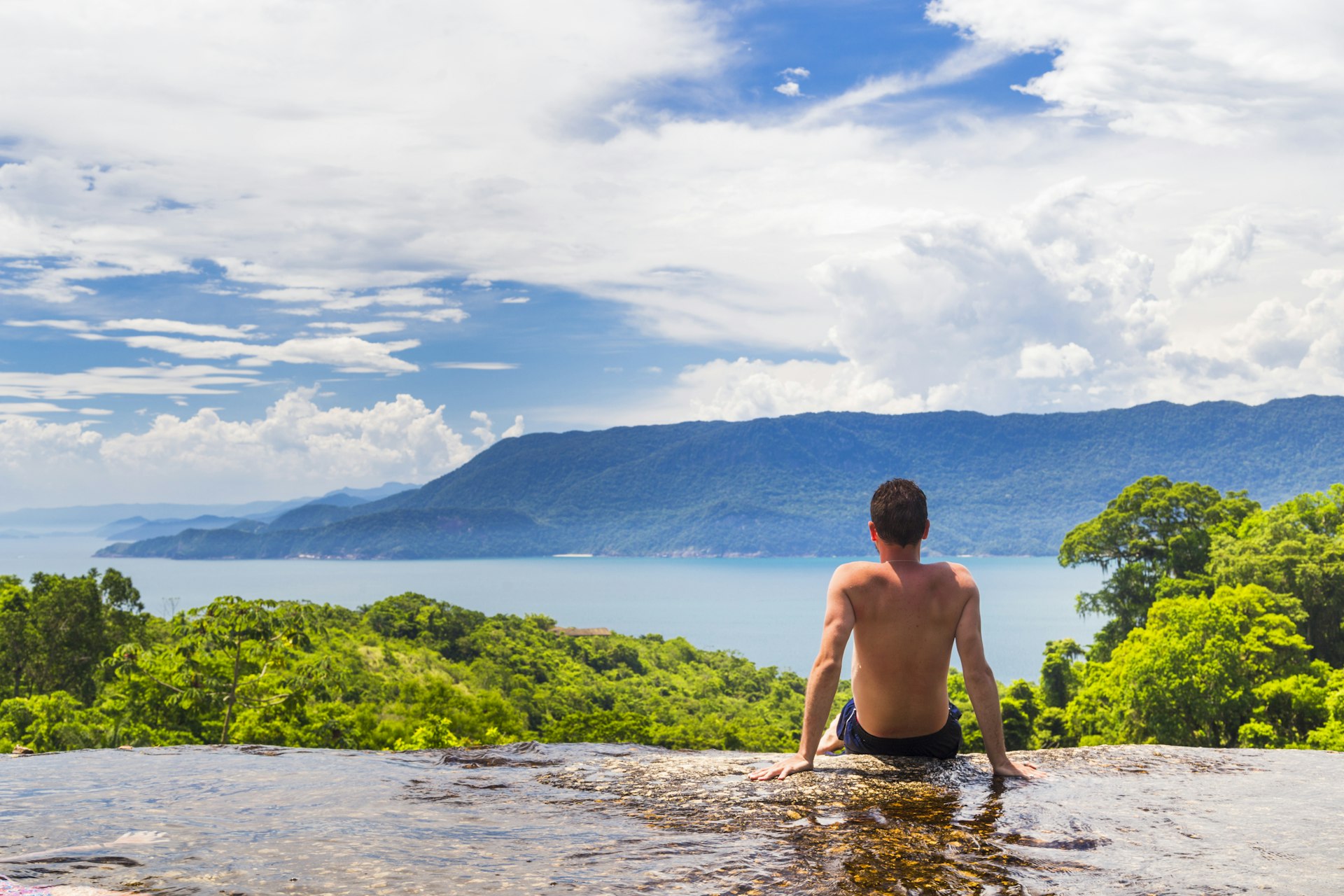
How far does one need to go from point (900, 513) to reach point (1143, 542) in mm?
51381

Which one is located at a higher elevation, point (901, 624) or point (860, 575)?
point (860, 575)

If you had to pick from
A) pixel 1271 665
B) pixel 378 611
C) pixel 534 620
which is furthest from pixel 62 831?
pixel 534 620

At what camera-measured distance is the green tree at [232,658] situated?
3017 cm

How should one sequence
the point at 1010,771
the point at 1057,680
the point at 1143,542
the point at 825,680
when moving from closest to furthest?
the point at 825,680, the point at 1010,771, the point at 1143,542, the point at 1057,680

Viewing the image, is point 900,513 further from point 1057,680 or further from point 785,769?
point 1057,680

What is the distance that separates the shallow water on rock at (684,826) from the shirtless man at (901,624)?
507mm

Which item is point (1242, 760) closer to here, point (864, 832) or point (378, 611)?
point (864, 832)

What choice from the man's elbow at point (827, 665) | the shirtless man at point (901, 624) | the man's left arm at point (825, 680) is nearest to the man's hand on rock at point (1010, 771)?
the shirtless man at point (901, 624)

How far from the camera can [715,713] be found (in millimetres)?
78750

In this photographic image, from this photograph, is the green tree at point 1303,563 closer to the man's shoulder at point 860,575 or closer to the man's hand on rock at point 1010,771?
the man's hand on rock at point 1010,771

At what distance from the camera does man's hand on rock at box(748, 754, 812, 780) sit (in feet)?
18.6

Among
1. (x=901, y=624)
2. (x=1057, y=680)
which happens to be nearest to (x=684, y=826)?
(x=901, y=624)

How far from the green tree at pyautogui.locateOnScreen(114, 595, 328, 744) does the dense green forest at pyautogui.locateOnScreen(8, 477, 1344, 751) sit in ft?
0.31

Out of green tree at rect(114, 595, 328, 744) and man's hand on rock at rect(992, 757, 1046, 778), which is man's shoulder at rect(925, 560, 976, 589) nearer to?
man's hand on rock at rect(992, 757, 1046, 778)
